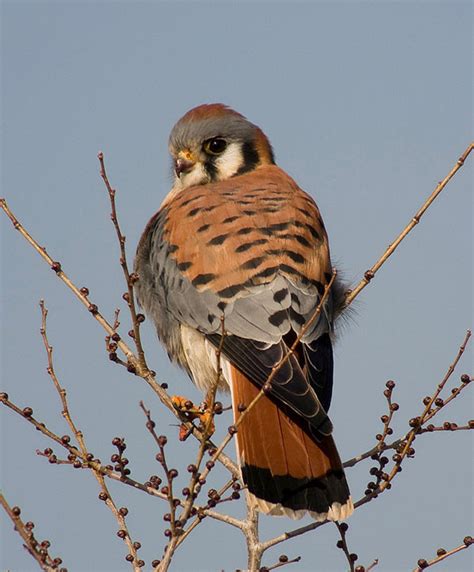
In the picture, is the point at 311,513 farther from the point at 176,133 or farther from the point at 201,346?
the point at 176,133

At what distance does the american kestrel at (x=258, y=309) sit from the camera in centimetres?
341

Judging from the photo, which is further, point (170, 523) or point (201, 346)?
point (201, 346)

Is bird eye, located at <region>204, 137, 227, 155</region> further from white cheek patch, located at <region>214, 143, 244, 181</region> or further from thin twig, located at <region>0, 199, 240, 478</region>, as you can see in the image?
thin twig, located at <region>0, 199, 240, 478</region>

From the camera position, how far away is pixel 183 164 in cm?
479

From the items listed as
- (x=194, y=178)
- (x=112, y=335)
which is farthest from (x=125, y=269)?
(x=194, y=178)

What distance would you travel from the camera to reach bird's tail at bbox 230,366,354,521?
3320 mm

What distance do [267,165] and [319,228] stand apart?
3.19 ft

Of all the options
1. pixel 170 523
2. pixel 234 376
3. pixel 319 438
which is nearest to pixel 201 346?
pixel 234 376

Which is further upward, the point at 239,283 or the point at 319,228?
the point at 319,228

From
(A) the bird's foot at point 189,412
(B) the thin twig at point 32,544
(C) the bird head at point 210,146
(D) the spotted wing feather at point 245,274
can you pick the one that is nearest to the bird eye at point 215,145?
(C) the bird head at point 210,146

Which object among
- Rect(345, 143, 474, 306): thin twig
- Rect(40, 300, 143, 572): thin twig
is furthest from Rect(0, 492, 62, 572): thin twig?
Rect(345, 143, 474, 306): thin twig

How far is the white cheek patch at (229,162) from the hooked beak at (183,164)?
0.12 meters

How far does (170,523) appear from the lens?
9.12 feet

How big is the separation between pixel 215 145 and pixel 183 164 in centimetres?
23
